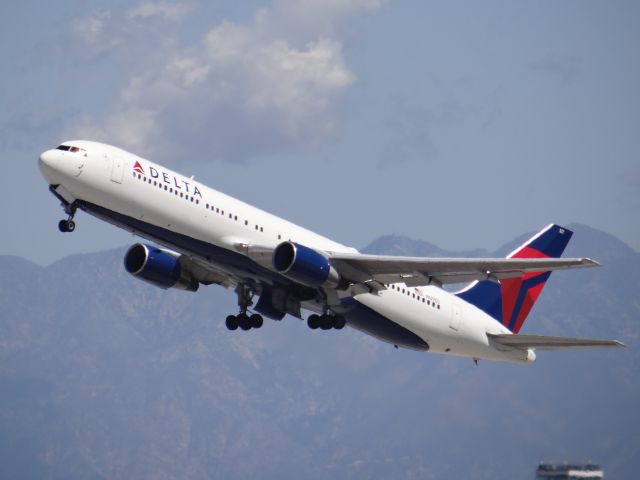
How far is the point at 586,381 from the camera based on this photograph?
12275 cm

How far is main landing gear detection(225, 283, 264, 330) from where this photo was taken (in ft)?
173

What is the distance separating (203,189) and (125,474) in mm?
152180

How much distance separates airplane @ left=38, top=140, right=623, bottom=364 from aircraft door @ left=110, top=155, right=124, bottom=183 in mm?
37

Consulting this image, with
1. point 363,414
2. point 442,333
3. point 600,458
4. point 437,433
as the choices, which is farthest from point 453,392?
point 442,333

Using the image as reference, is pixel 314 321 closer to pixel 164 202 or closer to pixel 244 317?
pixel 244 317

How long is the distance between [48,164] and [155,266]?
30.2ft

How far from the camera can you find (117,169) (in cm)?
4472

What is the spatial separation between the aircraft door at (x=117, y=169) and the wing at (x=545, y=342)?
64.3 feet

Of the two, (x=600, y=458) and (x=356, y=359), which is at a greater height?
(x=356, y=359)

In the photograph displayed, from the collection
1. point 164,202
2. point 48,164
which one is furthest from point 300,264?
point 48,164

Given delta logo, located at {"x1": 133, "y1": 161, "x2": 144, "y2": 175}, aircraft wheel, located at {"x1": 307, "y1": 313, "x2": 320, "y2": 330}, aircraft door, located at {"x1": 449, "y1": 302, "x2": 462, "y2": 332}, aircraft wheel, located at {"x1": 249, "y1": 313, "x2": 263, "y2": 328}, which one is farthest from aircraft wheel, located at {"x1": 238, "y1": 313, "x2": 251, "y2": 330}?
delta logo, located at {"x1": 133, "y1": 161, "x2": 144, "y2": 175}

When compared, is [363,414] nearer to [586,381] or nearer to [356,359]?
[356,359]

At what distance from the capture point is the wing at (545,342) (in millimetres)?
49666

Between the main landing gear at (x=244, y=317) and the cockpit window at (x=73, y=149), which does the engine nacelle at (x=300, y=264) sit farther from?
the cockpit window at (x=73, y=149)
